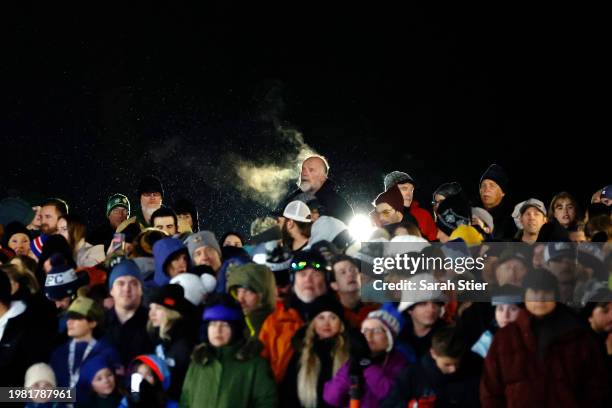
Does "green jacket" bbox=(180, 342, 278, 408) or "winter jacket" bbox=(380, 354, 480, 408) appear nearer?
"winter jacket" bbox=(380, 354, 480, 408)

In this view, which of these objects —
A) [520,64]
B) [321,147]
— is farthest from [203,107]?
[520,64]

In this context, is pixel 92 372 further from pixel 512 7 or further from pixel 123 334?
pixel 512 7

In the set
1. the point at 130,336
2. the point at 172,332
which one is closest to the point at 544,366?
the point at 172,332

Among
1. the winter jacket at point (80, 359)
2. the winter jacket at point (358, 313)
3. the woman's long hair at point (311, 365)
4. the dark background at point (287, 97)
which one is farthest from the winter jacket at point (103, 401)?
the dark background at point (287, 97)

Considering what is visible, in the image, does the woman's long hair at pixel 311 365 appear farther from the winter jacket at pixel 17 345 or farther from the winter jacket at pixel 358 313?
the winter jacket at pixel 17 345

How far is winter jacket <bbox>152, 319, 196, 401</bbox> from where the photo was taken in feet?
24.2

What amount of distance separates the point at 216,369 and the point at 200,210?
26.6ft

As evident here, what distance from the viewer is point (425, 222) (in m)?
9.73

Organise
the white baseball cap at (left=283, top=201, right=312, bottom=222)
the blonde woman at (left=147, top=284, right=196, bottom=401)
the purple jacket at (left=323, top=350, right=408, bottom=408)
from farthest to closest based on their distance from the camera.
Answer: the white baseball cap at (left=283, top=201, right=312, bottom=222), the blonde woman at (left=147, top=284, right=196, bottom=401), the purple jacket at (left=323, top=350, right=408, bottom=408)

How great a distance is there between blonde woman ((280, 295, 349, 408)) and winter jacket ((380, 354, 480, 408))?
0.50m

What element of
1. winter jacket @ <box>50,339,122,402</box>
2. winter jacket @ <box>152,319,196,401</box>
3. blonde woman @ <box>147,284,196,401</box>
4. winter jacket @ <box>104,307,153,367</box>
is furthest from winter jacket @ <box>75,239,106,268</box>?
winter jacket @ <box>152,319,196,401</box>

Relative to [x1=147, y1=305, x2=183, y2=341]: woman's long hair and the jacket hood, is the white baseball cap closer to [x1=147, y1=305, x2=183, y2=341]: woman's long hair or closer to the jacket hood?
the jacket hood

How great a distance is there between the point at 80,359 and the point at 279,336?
155 cm

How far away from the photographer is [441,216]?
9.53 meters
